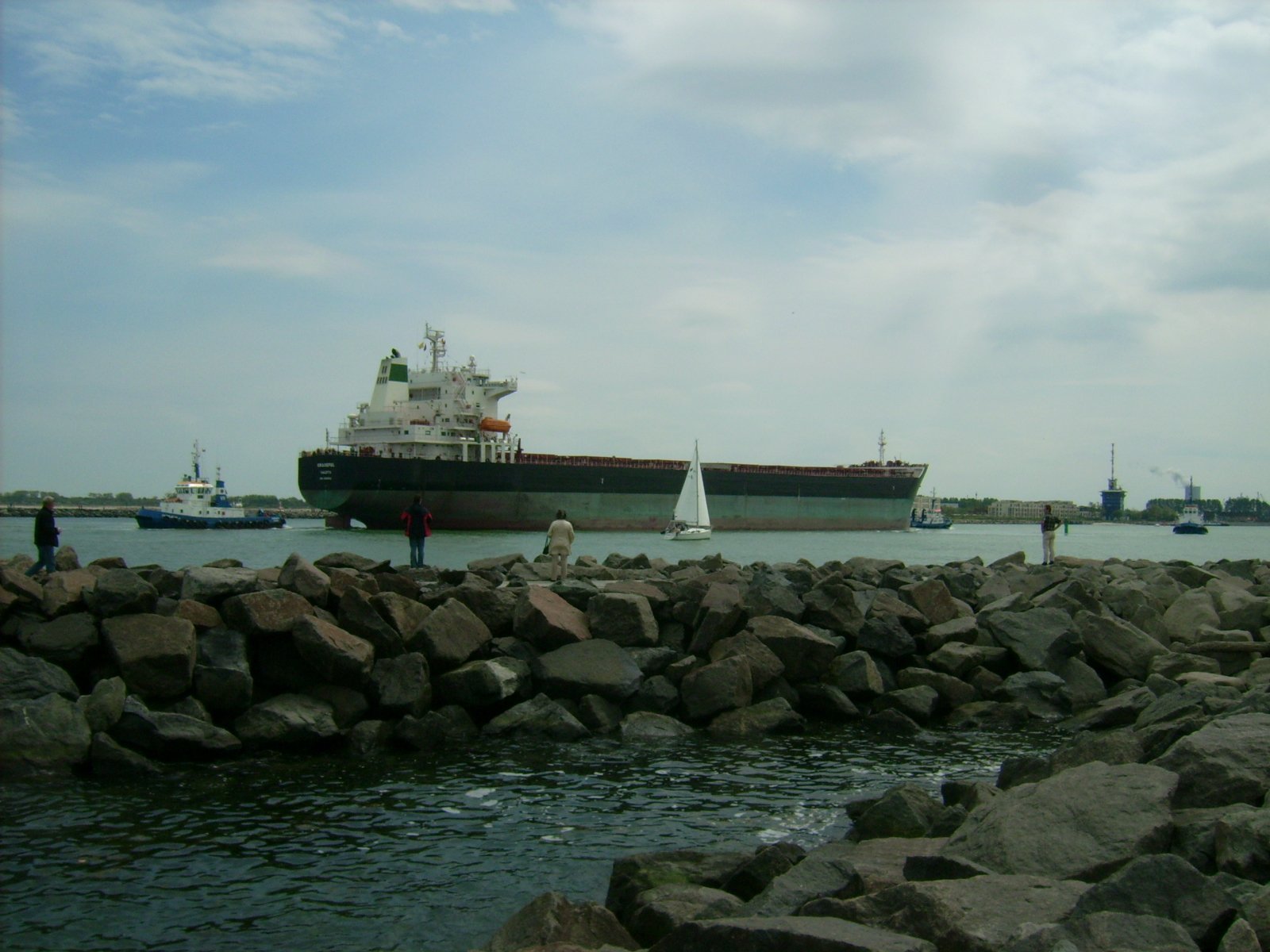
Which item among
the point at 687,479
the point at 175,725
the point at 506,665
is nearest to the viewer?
the point at 175,725

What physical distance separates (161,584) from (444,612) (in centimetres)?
224

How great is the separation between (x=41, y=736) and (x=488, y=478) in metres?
33.4

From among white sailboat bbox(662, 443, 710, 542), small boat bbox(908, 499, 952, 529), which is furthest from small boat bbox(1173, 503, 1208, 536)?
white sailboat bbox(662, 443, 710, 542)

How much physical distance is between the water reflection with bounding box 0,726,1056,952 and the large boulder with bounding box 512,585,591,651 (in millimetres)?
1066

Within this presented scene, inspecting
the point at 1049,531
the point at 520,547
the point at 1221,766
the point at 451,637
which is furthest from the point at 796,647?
the point at 520,547

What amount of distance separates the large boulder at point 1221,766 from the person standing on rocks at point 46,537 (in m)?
9.87

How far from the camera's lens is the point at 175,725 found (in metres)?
6.27

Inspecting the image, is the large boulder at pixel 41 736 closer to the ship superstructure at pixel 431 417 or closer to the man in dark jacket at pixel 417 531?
the man in dark jacket at pixel 417 531

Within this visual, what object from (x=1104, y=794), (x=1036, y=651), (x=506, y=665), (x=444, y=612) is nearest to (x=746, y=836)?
(x=1104, y=794)

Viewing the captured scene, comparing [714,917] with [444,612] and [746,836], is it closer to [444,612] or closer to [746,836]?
[746,836]

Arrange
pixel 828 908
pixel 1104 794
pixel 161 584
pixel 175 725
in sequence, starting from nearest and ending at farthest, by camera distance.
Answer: pixel 828 908 < pixel 1104 794 < pixel 175 725 < pixel 161 584

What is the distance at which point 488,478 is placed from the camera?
3928 cm

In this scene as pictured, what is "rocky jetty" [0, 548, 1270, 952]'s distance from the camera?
10.1 feet

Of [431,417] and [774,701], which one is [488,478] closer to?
[431,417]
